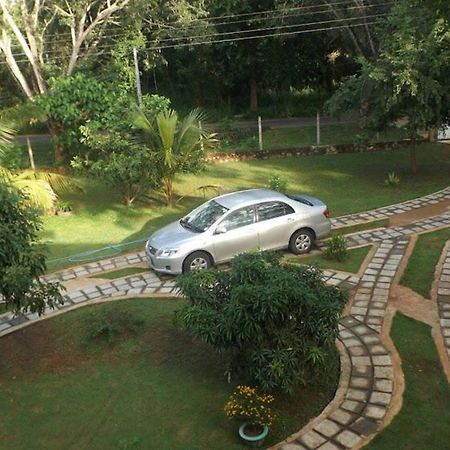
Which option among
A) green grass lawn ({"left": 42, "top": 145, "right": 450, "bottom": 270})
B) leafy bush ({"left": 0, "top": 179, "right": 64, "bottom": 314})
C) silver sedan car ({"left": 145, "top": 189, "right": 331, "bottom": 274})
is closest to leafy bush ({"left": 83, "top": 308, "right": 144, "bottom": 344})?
leafy bush ({"left": 0, "top": 179, "right": 64, "bottom": 314})

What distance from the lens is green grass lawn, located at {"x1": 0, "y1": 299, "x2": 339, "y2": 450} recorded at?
629 centimetres

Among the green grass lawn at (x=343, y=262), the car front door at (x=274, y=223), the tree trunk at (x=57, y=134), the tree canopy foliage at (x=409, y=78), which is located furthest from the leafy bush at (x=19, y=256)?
the tree canopy foliage at (x=409, y=78)

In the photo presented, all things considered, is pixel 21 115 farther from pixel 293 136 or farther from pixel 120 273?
pixel 293 136

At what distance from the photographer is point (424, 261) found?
34.8 feet

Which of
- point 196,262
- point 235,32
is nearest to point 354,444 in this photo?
point 196,262

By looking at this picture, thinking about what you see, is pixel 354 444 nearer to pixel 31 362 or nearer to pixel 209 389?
pixel 209 389

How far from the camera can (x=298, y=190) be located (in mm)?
16531

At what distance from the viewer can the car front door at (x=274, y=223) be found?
1093 cm

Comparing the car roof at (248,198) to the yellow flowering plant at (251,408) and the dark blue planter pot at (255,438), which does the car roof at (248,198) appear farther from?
the dark blue planter pot at (255,438)

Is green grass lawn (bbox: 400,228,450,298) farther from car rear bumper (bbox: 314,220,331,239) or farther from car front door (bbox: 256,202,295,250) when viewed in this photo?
car front door (bbox: 256,202,295,250)

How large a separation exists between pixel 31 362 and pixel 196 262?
363 centimetres

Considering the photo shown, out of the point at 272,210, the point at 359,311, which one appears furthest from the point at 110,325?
the point at 272,210

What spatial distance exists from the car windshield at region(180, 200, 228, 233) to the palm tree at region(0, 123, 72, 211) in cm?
365

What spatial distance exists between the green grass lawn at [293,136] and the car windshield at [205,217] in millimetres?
10426
